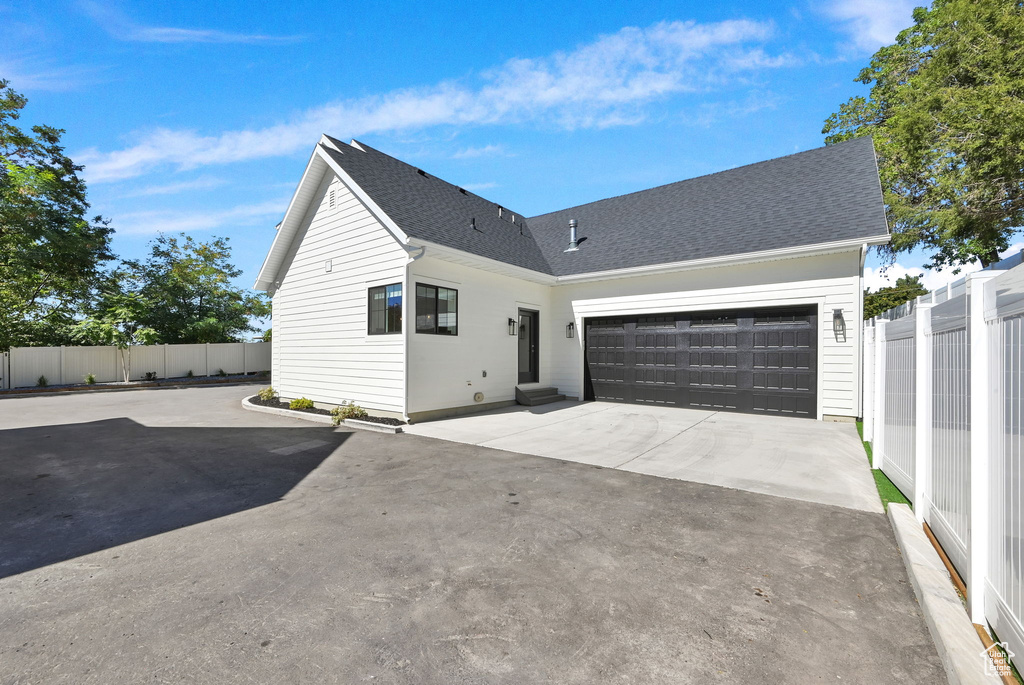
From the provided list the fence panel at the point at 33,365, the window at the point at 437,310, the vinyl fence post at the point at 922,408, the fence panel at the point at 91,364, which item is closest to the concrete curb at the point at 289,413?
the window at the point at 437,310

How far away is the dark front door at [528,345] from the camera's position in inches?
480

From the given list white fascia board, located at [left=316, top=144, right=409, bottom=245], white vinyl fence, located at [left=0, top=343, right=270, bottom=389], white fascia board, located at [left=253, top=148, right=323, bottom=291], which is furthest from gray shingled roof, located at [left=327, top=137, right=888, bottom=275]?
white vinyl fence, located at [left=0, top=343, right=270, bottom=389]

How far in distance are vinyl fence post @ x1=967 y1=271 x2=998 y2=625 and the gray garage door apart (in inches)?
310

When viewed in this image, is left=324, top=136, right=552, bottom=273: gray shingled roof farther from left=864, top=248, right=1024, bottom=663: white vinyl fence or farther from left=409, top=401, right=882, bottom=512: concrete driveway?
left=864, top=248, right=1024, bottom=663: white vinyl fence

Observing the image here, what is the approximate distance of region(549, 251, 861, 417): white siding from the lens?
8625mm

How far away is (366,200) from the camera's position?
9109mm

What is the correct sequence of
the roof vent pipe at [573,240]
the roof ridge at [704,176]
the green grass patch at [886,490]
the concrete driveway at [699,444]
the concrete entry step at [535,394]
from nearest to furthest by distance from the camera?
1. the green grass patch at [886,490]
2. the concrete driveway at [699,444]
3. the concrete entry step at [535,394]
4. the roof ridge at [704,176]
5. the roof vent pipe at [573,240]

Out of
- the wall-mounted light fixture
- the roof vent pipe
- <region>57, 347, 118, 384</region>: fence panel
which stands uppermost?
the roof vent pipe

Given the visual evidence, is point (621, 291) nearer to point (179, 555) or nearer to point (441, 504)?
point (441, 504)

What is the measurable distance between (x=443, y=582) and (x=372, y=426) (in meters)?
6.16

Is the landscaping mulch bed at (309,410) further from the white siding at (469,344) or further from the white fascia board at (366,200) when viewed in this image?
the white fascia board at (366,200)

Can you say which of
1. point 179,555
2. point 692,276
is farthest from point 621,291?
point 179,555

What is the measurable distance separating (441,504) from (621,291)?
870 centimetres

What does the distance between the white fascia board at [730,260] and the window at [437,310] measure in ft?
12.4
